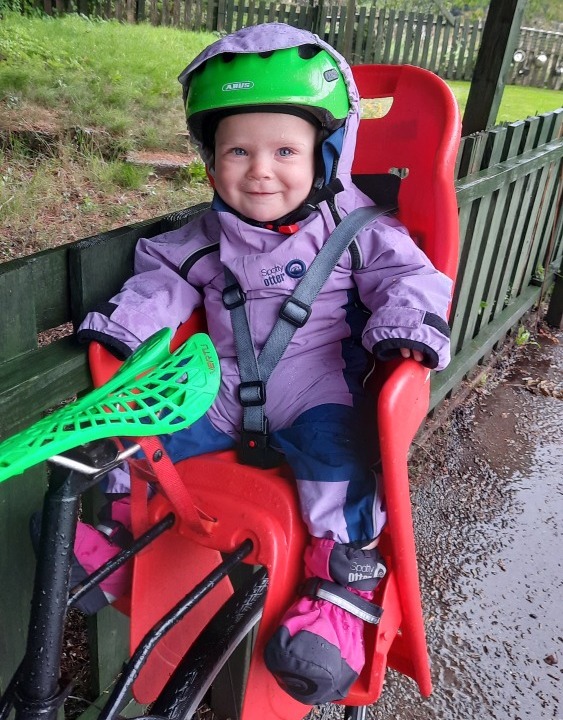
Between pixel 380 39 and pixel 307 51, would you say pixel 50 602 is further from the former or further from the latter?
pixel 380 39

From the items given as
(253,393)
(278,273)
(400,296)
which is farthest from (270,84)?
(253,393)

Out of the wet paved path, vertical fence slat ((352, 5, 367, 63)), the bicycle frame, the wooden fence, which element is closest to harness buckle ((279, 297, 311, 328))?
the bicycle frame

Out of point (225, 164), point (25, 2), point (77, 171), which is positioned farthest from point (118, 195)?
point (25, 2)

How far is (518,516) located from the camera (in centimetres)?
308

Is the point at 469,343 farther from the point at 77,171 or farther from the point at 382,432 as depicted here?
the point at 77,171

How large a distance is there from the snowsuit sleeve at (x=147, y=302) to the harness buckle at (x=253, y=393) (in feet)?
0.70

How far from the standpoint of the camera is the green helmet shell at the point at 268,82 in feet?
4.64

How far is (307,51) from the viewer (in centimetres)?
148

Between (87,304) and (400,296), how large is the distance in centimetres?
66

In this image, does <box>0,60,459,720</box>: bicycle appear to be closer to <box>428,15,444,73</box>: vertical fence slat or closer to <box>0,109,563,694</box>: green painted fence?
<box>0,109,563,694</box>: green painted fence

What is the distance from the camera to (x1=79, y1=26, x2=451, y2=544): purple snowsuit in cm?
141

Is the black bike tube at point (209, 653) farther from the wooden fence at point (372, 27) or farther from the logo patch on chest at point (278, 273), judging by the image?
the wooden fence at point (372, 27)

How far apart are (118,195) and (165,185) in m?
0.52

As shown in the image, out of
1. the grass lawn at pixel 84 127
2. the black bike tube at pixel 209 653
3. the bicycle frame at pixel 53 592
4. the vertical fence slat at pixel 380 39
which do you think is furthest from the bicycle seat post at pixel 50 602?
the vertical fence slat at pixel 380 39
